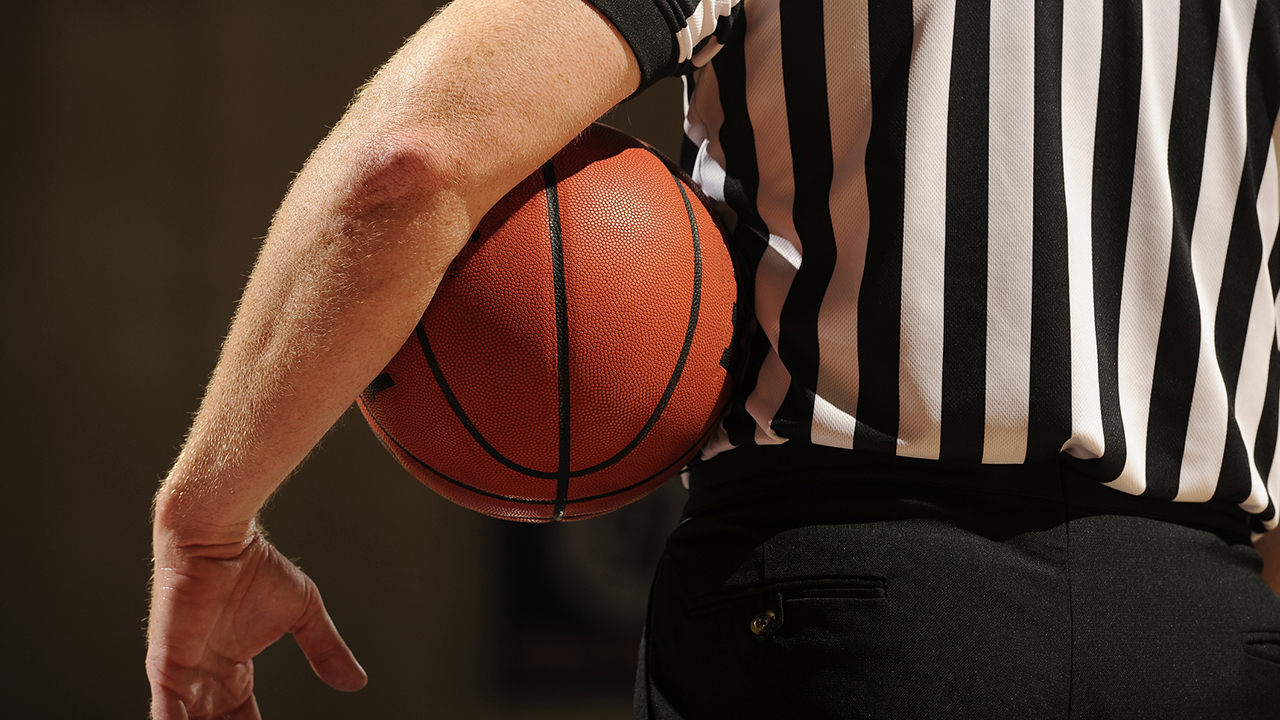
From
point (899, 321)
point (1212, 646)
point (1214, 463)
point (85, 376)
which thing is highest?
point (899, 321)

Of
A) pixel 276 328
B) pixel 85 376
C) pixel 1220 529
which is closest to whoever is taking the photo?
pixel 276 328

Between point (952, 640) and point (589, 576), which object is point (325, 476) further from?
point (952, 640)

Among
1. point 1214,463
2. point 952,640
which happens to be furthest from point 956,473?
point 1214,463

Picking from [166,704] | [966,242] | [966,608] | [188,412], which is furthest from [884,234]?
[188,412]

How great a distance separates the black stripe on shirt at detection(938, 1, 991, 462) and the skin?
0.29 metres

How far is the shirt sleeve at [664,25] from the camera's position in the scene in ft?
2.27

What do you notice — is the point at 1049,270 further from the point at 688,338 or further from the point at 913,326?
the point at 688,338

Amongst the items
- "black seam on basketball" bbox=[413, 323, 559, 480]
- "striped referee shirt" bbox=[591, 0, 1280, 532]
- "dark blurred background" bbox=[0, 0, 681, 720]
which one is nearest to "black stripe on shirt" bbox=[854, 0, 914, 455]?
"striped referee shirt" bbox=[591, 0, 1280, 532]

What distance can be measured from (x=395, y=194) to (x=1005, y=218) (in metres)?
0.51

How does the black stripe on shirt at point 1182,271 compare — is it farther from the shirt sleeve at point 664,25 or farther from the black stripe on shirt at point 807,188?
the shirt sleeve at point 664,25

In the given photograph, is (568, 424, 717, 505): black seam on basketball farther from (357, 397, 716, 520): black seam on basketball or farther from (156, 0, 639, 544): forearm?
(156, 0, 639, 544): forearm

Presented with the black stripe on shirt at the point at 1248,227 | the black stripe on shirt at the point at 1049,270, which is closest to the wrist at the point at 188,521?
the black stripe on shirt at the point at 1049,270

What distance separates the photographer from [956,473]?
753 millimetres

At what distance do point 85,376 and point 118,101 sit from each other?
0.99m
